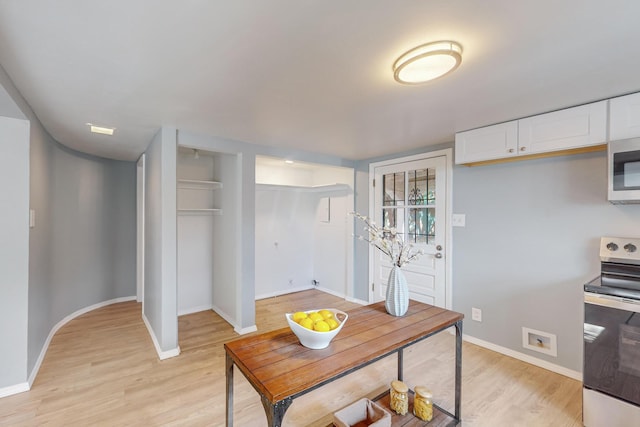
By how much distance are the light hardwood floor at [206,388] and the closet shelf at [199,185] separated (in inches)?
74.9

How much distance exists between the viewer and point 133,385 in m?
2.28

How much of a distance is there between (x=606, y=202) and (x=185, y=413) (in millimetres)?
3535

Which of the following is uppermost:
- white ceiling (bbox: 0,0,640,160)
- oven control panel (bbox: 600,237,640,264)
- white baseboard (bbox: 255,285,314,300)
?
white ceiling (bbox: 0,0,640,160)

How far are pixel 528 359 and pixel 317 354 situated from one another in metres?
2.48

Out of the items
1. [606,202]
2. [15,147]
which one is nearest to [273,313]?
[15,147]

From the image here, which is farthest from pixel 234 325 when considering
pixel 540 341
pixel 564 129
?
pixel 564 129

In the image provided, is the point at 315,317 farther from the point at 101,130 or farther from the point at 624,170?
the point at 101,130

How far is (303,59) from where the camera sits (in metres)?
1.54

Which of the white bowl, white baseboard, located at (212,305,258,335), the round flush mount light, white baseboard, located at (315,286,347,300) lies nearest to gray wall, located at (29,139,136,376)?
white baseboard, located at (212,305,258,335)

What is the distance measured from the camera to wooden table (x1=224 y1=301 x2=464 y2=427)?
3.55ft

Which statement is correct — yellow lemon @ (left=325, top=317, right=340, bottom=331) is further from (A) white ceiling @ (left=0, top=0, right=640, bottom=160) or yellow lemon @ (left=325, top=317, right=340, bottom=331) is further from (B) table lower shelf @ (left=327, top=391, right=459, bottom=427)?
(A) white ceiling @ (left=0, top=0, right=640, bottom=160)

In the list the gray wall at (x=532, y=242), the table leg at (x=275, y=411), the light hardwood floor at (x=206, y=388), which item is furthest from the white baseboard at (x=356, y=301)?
the table leg at (x=275, y=411)

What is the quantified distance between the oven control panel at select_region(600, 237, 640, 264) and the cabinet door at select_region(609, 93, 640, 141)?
2.52ft

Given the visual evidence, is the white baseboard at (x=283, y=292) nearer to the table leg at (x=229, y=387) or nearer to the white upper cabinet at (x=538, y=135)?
the table leg at (x=229, y=387)
